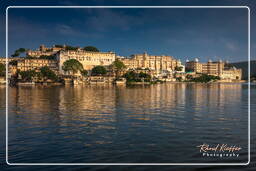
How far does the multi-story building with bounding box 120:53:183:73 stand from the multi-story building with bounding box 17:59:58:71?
29.0 m

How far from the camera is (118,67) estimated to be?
82125 mm

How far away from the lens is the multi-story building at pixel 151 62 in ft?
342

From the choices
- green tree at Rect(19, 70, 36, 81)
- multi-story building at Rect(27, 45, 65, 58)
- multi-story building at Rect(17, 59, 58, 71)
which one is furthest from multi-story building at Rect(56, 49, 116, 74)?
green tree at Rect(19, 70, 36, 81)

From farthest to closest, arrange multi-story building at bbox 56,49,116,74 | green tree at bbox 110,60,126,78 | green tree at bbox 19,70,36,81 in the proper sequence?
green tree at bbox 110,60,126,78, multi-story building at bbox 56,49,116,74, green tree at bbox 19,70,36,81

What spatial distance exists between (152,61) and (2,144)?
108 meters

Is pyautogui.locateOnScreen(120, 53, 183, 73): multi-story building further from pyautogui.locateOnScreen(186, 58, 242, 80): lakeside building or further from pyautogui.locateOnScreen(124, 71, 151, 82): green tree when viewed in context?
pyautogui.locateOnScreen(124, 71, 151, 82): green tree

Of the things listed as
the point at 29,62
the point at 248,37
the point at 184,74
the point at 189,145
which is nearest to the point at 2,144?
the point at 189,145

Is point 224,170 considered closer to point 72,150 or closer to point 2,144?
point 72,150

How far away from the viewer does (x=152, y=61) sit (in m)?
113

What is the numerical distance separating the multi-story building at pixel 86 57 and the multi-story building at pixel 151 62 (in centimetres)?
994

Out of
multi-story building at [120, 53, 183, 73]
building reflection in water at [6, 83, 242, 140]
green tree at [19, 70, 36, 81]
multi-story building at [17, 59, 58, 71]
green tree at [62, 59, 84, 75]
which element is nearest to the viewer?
building reflection in water at [6, 83, 242, 140]

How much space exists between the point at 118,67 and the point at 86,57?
12.8 meters

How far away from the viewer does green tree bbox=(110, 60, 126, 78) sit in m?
82.2

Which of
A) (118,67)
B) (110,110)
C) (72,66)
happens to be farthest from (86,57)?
(110,110)
